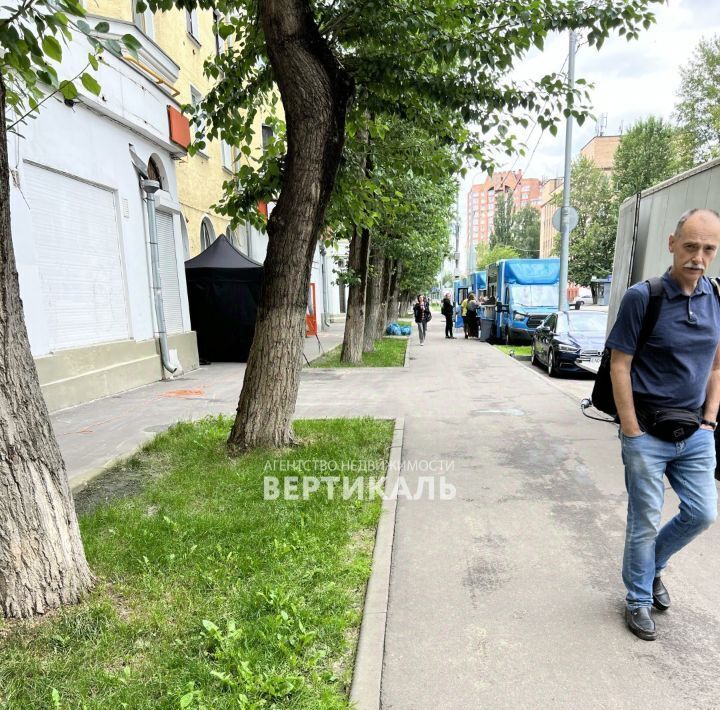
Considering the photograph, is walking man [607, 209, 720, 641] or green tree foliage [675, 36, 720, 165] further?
green tree foliage [675, 36, 720, 165]

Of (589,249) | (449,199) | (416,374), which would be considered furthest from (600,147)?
(416,374)

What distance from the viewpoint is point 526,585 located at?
316cm

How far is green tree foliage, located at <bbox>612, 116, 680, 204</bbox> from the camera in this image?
38.2m

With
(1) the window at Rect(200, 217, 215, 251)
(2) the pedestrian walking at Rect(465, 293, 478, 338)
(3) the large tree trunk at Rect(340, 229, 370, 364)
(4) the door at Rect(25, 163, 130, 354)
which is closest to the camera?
(4) the door at Rect(25, 163, 130, 354)

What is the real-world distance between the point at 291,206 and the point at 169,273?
23.6ft

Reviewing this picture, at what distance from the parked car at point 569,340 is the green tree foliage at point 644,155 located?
31.1m

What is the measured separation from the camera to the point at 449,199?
57.4 feet

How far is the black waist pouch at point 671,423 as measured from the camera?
2.49 m

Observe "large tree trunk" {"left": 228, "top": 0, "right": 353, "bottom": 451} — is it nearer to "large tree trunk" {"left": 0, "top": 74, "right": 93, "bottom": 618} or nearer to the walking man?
"large tree trunk" {"left": 0, "top": 74, "right": 93, "bottom": 618}

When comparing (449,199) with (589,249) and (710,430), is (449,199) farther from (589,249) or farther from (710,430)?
(589,249)

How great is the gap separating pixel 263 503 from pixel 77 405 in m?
5.13

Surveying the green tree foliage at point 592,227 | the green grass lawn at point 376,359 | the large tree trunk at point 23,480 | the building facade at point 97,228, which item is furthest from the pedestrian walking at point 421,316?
the green tree foliage at point 592,227

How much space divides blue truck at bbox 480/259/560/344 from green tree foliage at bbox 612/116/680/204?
937 inches

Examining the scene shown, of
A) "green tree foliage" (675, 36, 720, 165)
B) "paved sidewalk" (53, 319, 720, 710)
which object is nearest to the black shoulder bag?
"paved sidewalk" (53, 319, 720, 710)
